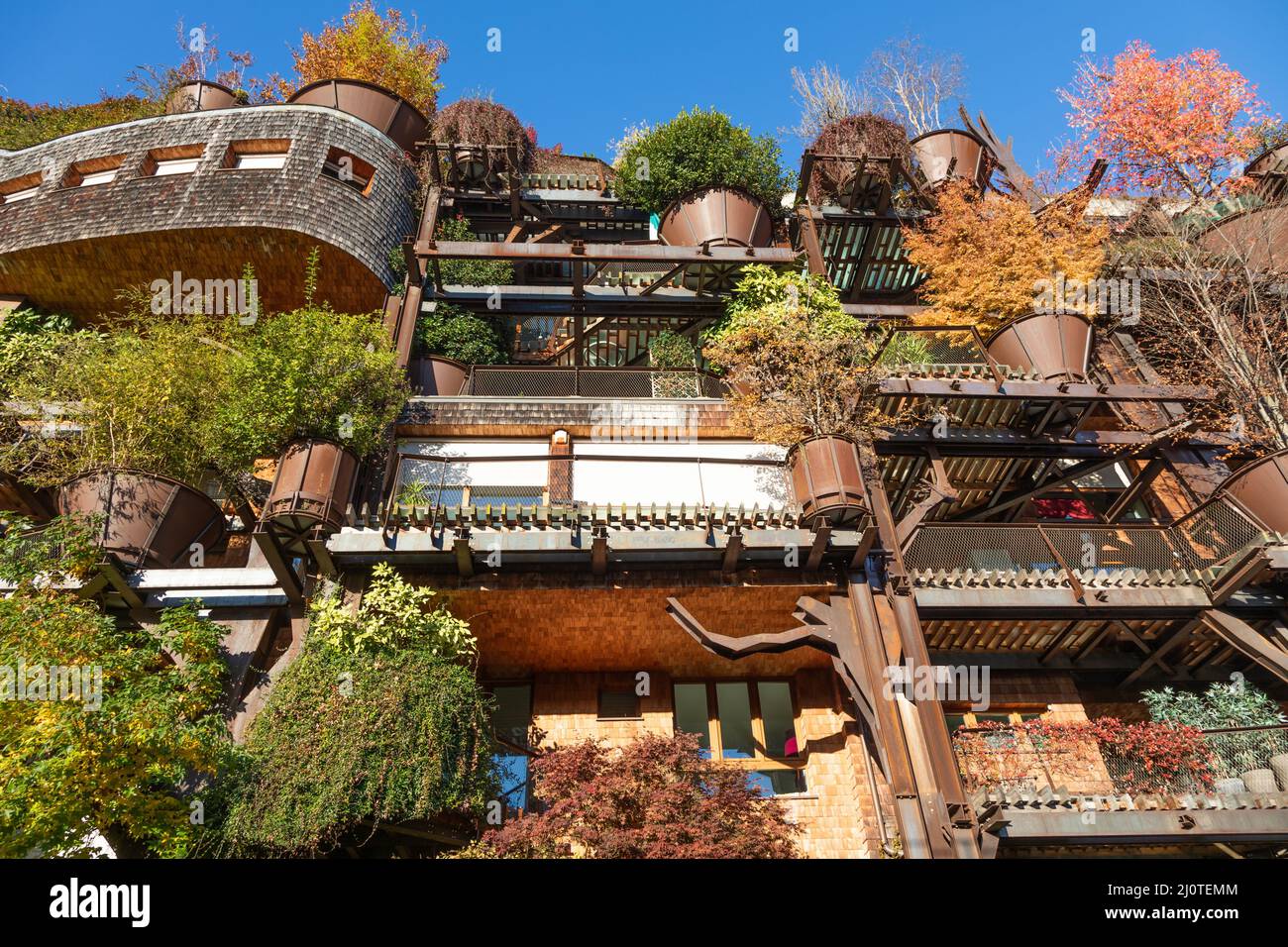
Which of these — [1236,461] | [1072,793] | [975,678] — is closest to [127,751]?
[1072,793]

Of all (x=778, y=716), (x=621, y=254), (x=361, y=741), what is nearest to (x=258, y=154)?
(x=621, y=254)

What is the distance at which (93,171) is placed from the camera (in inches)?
755

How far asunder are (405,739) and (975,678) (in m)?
8.83

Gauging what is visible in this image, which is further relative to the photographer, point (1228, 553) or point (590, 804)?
point (1228, 553)

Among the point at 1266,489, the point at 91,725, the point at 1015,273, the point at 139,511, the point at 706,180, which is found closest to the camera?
the point at 91,725

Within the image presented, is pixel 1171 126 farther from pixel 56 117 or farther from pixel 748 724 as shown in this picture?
pixel 56 117

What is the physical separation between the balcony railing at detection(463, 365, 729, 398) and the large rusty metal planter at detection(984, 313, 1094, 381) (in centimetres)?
534

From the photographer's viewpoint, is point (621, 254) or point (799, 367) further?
point (621, 254)

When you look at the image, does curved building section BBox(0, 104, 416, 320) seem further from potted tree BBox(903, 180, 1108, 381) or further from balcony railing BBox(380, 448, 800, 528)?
potted tree BBox(903, 180, 1108, 381)

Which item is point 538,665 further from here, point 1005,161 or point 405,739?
point 1005,161

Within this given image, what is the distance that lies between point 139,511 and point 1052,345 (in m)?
14.8

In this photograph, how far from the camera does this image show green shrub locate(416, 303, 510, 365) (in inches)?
647

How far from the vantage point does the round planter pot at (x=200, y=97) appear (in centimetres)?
2245

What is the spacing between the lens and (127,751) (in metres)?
7.80
